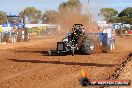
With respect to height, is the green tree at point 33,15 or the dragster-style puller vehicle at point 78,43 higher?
the green tree at point 33,15

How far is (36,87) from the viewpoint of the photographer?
1014 cm

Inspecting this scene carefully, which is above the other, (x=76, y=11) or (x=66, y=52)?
(x=76, y=11)

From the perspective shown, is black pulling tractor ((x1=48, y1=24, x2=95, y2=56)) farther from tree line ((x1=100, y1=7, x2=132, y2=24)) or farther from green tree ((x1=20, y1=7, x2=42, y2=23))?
green tree ((x1=20, y1=7, x2=42, y2=23))

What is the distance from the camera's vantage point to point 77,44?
880 inches

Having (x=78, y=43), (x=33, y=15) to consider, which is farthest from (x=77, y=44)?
(x=33, y=15)

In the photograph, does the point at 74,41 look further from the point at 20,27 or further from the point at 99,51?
the point at 20,27

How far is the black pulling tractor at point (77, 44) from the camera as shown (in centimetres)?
2216

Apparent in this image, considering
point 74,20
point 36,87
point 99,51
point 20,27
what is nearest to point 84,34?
point 99,51

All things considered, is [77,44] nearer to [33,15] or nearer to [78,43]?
[78,43]

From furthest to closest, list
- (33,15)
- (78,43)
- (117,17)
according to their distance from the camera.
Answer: (117,17) → (33,15) → (78,43)

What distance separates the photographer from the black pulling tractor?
22.2m

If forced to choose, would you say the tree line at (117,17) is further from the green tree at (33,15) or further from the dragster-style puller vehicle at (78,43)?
the dragster-style puller vehicle at (78,43)

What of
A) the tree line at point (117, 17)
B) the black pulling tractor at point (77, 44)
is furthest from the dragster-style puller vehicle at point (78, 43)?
the tree line at point (117, 17)

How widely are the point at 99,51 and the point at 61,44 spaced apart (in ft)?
11.7
